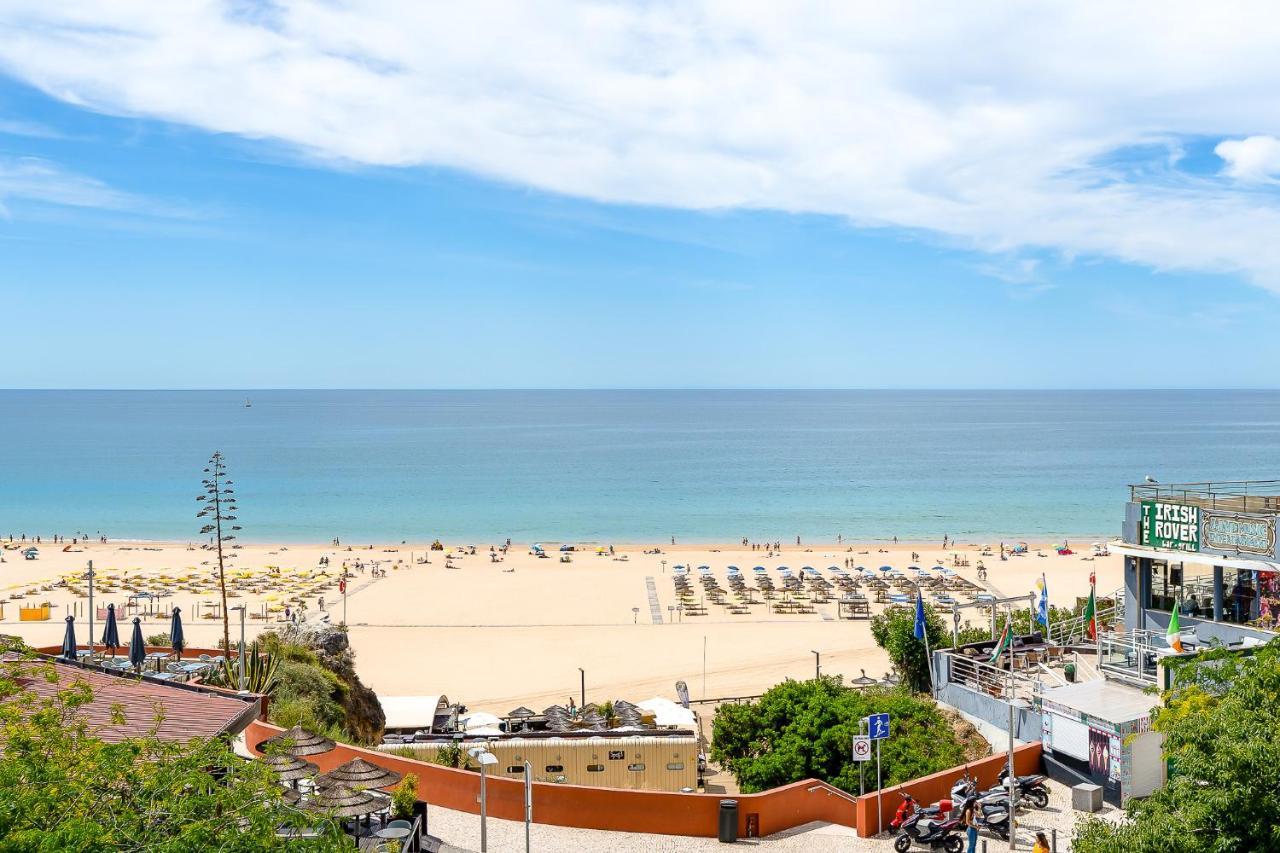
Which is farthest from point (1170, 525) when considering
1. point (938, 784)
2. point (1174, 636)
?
point (938, 784)

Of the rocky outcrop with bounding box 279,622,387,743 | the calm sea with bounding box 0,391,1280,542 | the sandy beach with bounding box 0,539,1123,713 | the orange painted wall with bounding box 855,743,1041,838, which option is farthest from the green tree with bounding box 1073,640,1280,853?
the calm sea with bounding box 0,391,1280,542

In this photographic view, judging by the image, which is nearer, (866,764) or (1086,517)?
(866,764)

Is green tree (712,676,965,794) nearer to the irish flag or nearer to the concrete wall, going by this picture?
the concrete wall

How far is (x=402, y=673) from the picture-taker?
112ft

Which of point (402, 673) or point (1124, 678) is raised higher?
point (1124, 678)

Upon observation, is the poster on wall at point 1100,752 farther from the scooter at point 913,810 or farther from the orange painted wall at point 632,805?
the orange painted wall at point 632,805

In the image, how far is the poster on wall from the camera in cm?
1559

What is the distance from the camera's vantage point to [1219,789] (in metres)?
9.26

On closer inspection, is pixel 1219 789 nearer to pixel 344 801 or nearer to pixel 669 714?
pixel 344 801

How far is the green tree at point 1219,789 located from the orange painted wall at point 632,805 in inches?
193

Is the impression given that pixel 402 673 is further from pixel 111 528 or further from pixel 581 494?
pixel 581 494

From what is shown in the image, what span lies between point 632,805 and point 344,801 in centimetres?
440

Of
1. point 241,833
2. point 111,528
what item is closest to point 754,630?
point 241,833

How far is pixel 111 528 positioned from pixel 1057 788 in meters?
78.5
